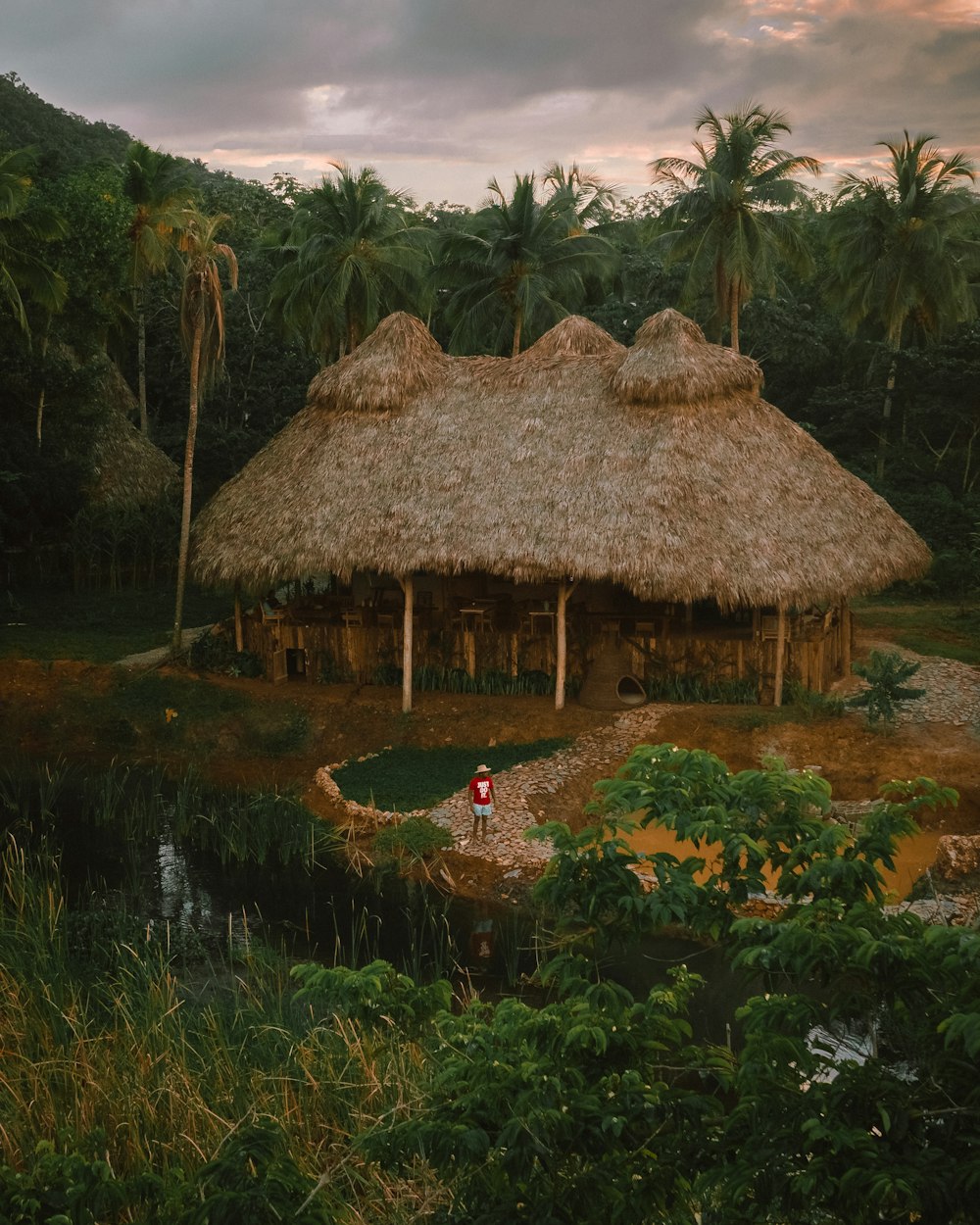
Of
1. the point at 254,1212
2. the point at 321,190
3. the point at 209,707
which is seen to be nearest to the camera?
the point at 254,1212

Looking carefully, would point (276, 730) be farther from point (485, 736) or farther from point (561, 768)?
point (561, 768)

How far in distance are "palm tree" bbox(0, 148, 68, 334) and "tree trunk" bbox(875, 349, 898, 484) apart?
1913cm

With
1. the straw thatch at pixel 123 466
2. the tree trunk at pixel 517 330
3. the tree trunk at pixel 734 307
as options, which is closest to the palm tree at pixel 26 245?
the straw thatch at pixel 123 466

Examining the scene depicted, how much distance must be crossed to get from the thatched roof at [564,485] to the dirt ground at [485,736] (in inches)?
70.6

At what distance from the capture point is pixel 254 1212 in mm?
3900

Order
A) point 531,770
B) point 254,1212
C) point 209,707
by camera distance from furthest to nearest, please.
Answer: point 209,707
point 531,770
point 254,1212

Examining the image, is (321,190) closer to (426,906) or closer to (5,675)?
(5,675)

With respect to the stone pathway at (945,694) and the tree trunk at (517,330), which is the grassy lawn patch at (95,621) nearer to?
the tree trunk at (517,330)

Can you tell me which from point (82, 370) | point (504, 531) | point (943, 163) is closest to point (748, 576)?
point (504, 531)

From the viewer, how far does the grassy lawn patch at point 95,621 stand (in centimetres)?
1873

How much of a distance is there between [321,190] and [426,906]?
61.2ft

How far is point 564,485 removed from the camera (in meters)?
15.9

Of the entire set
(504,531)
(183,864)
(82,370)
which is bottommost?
(183,864)

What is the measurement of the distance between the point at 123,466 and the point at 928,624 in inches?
704
